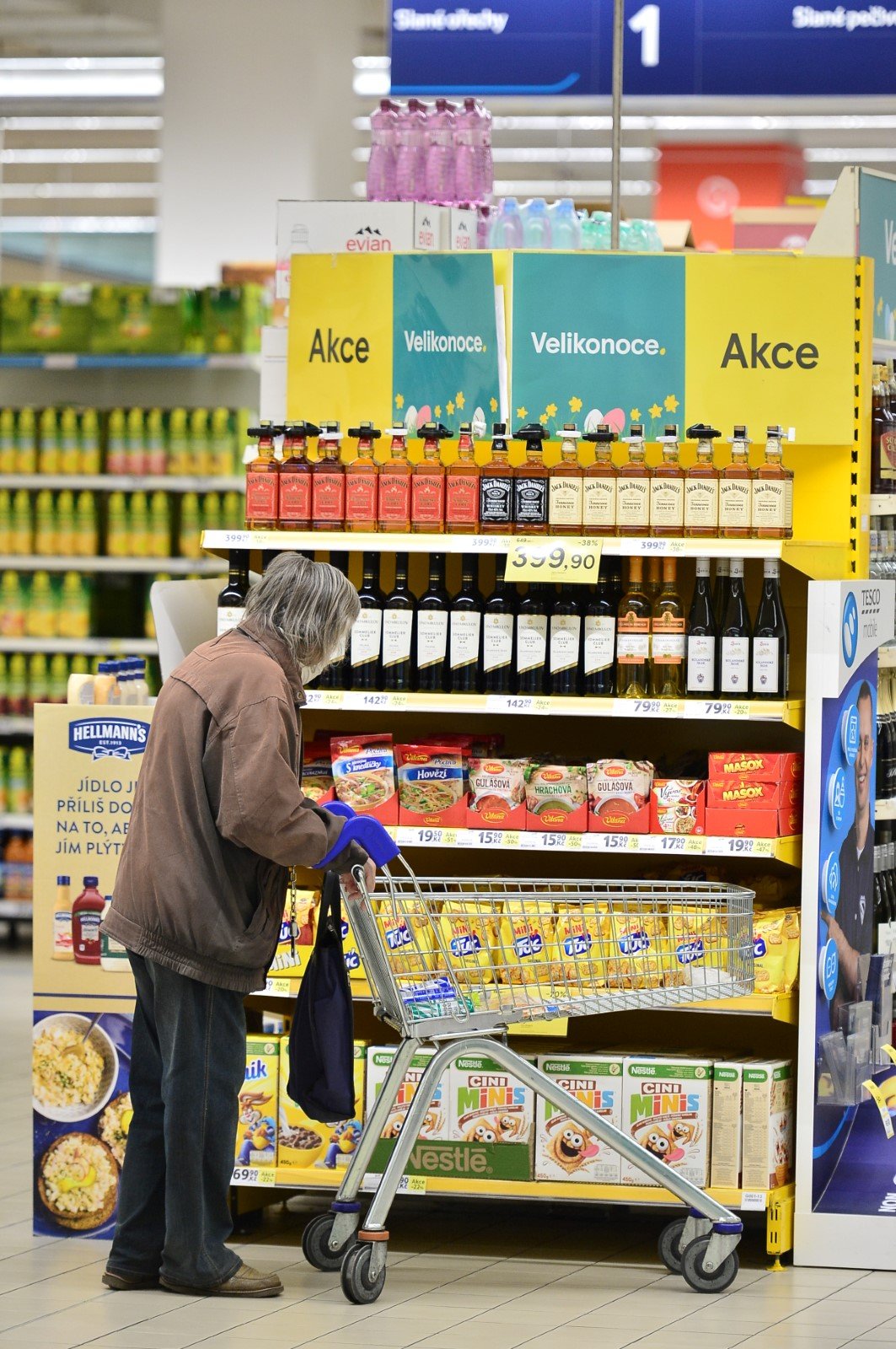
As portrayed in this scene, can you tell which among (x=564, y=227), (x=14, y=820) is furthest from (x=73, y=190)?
(x=564, y=227)

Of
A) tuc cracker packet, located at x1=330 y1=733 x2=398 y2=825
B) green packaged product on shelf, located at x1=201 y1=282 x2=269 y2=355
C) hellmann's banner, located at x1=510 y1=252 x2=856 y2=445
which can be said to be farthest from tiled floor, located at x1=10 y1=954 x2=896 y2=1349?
green packaged product on shelf, located at x1=201 y1=282 x2=269 y2=355

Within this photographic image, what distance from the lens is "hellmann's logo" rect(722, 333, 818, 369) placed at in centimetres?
520

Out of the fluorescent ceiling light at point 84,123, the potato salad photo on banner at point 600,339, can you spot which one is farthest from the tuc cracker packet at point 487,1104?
the fluorescent ceiling light at point 84,123

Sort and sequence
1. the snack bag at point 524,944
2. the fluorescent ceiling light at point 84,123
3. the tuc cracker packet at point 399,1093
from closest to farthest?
the snack bag at point 524,944 < the tuc cracker packet at point 399,1093 < the fluorescent ceiling light at point 84,123

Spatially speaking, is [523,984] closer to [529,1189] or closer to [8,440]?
[529,1189]

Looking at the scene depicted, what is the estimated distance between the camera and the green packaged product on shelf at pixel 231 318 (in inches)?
386

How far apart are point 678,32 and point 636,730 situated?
2952 millimetres

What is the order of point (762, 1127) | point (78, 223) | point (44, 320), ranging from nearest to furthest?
point (762, 1127)
point (44, 320)
point (78, 223)

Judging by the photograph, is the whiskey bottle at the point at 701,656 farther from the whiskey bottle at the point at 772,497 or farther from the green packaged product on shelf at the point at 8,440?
the green packaged product on shelf at the point at 8,440

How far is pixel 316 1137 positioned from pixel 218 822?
119 cm

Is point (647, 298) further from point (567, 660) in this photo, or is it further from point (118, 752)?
point (118, 752)

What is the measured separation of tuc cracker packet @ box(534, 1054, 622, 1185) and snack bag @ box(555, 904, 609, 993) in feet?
1.07

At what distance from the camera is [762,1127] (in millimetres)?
4758

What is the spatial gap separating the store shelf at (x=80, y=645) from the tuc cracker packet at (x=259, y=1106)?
16.1 feet
